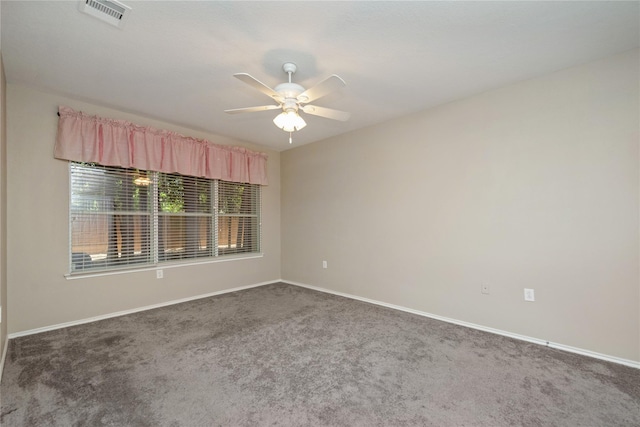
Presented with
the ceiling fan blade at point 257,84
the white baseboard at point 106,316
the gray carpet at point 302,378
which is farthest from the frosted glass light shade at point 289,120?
the white baseboard at point 106,316

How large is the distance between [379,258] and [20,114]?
4228 mm

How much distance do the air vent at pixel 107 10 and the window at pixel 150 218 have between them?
198 cm

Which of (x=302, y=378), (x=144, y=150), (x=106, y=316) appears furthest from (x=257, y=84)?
(x=106, y=316)

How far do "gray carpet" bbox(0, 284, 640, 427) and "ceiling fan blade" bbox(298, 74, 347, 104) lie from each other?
207 centimetres

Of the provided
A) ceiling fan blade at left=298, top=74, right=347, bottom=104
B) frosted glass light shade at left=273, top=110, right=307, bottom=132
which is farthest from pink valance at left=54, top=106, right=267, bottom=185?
ceiling fan blade at left=298, top=74, right=347, bottom=104

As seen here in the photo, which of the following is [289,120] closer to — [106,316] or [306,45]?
[306,45]

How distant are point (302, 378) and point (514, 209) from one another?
2.46 m

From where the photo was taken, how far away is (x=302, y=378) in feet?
6.74

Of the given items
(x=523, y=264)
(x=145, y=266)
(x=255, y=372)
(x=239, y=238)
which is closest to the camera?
(x=255, y=372)

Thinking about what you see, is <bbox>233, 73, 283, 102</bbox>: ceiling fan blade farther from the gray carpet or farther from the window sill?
the window sill

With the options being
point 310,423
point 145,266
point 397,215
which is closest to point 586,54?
point 397,215

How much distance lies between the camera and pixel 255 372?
2135mm

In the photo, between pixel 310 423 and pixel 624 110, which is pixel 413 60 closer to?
pixel 624 110

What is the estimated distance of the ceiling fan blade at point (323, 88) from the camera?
1.88 metres
